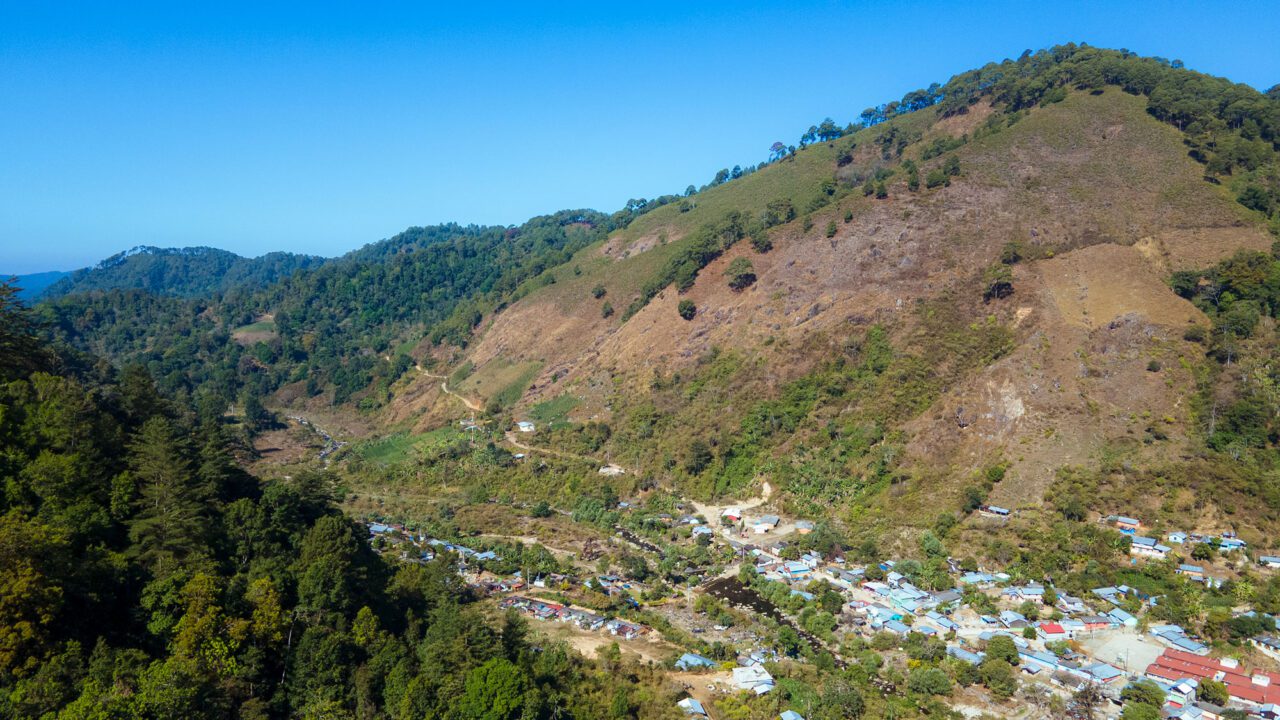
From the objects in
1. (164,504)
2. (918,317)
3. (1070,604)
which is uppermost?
(918,317)

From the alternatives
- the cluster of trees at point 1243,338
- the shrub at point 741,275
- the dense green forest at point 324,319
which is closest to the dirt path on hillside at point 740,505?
the shrub at point 741,275

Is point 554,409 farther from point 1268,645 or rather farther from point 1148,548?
point 1268,645

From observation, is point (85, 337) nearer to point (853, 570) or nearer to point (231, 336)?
point (231, 336)

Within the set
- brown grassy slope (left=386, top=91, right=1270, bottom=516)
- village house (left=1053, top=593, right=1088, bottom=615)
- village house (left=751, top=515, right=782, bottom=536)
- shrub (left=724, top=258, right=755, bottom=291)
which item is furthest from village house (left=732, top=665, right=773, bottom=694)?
shrub (left=724, top=258, right=755, bottom=291)

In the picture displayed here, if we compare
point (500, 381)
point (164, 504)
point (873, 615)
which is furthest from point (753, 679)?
point (500, 381)

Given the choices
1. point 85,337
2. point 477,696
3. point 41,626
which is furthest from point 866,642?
point 85,337

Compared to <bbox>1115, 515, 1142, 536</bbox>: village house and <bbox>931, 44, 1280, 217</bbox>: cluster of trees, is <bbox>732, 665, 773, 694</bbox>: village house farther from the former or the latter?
<bbox>931, 44, 1280, 217</bbox>: cluster of trees
